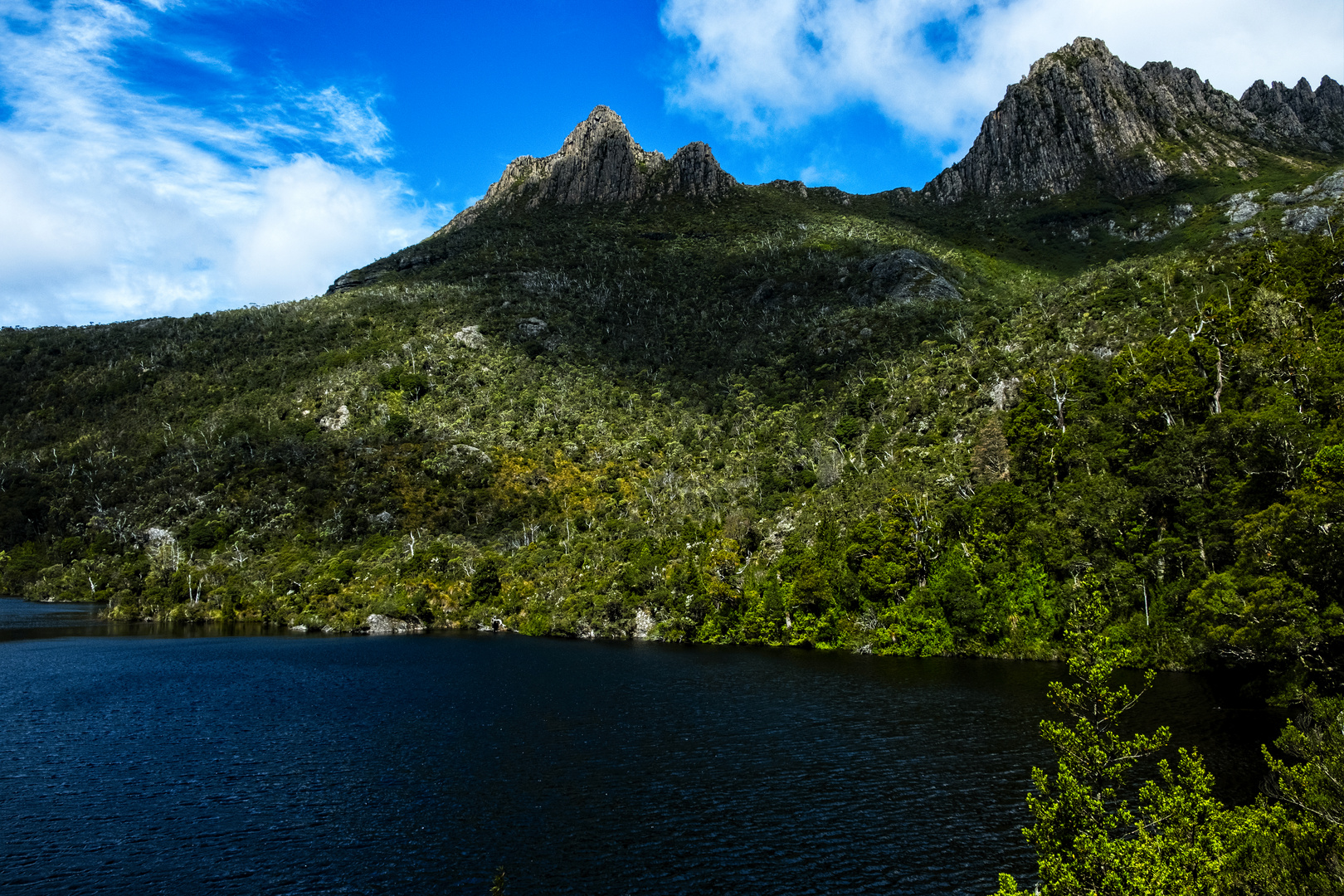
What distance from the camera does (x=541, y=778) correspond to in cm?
4684

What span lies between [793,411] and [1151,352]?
310 ft

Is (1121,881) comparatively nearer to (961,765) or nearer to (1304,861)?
(1304,861)

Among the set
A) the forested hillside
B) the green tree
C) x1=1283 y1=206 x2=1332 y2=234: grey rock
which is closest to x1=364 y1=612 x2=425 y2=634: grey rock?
the forested hillside

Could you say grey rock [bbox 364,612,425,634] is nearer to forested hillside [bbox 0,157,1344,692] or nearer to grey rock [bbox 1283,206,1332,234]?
forested hillside [bbox 0,157,1344,692]

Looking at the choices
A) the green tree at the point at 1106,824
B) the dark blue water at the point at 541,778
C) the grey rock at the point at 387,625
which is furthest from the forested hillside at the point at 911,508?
the green tree at the point at 1106,824

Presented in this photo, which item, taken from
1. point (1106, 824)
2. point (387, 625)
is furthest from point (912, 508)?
point (387, 625)

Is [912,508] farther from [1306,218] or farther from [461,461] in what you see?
[1306,218]

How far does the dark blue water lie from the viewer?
33500 mm

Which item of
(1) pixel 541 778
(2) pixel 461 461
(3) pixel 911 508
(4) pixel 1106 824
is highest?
(2) pixel 461 461

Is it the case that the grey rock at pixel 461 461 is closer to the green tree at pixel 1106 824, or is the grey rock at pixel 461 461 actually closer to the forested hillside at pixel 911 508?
the forested hillside at pixel 911 508

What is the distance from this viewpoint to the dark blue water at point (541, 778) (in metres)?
33.5

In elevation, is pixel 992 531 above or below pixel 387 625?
above

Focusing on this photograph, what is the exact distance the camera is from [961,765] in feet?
A: 151

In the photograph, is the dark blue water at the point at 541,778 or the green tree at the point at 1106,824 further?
the dark blue water at the point at 541,778
